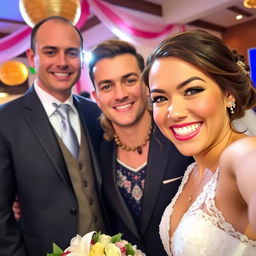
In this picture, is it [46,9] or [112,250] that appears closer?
[112,250]

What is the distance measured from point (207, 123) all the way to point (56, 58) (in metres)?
0.97

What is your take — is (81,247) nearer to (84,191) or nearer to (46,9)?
(84,191)

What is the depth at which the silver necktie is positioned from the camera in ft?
4.99

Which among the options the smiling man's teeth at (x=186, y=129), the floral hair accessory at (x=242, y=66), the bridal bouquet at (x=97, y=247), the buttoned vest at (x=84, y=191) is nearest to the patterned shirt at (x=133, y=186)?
the buttoned vest at (x=84, y=191)

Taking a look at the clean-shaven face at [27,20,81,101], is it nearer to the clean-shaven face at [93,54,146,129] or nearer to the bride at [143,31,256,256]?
the clean-shaven face at [93,54,146,129]

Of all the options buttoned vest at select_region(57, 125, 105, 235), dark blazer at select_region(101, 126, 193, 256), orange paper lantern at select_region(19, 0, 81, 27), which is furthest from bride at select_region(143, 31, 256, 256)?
orange paper lantern at select_region(19, 0, 81, 27)

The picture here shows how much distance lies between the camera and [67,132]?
60.7 inches

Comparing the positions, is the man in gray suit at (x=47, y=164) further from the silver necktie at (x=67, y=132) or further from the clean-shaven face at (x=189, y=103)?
the clean-shaven face at (x=189, y=103)

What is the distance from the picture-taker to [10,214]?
57.7 inches

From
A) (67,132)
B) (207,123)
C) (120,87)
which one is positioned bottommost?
(67,132)

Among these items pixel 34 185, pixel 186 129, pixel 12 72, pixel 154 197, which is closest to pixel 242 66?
pixel 186 129

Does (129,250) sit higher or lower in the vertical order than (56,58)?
lower

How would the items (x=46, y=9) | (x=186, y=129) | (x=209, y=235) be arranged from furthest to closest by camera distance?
(x=46, y=9) → (x=186, y=129) → (x=209, y=235)

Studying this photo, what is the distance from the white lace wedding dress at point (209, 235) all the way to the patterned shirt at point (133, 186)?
0.48 meters
